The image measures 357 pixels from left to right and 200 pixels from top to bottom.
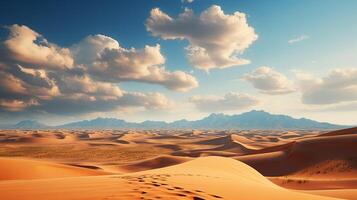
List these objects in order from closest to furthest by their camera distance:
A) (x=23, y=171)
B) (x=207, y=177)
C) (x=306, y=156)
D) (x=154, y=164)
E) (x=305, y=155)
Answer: (x=207, y=177)
(x=23, y=171)
(x=306, y=156)
(x=305, y=155)
(x=154, y=164)

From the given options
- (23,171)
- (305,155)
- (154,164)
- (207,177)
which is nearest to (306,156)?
(305,155)

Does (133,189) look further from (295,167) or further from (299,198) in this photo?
(295,167)

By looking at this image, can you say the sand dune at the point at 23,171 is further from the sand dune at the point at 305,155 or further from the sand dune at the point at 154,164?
the sand dune at the point at 305,155

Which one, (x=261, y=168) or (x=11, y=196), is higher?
(x=11, y=196)

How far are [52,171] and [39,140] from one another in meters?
72.8

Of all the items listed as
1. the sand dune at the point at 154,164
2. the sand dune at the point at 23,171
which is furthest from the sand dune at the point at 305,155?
the sand dune at the point at 23,171

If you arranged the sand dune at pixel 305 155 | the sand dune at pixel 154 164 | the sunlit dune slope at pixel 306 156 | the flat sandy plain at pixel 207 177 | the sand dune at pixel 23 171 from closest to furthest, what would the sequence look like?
the flat sandy plain at pixel 207 177 < the sand dune at pixel 23 171 < the sunlit dune slope at pixel 306 156 < the sand dune at pixel 305 155 < the sand dune at pixel 154 164

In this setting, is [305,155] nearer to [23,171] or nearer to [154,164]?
[154,164]

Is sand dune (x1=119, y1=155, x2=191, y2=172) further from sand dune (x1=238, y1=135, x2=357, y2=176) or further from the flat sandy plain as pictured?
sand dune (x1=238, y1=135, x2=357, y2=176)

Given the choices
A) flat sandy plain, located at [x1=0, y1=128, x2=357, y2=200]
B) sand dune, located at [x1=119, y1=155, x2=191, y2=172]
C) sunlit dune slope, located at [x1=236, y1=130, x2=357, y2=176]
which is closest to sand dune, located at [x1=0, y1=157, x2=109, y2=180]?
flat sandy plain, located at [x1=0, y1=128, x2=357, y2=200]

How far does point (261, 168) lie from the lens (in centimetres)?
2633

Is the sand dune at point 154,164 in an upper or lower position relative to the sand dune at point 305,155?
lower

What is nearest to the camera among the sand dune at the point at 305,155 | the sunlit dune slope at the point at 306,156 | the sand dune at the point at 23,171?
the sand dune at the point at 23,171

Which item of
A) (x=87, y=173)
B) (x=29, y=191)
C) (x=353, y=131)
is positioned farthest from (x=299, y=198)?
(x=353, y=131)
